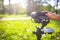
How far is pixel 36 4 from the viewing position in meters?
1.39

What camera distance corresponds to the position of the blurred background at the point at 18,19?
1350mm

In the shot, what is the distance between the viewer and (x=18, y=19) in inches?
53.9

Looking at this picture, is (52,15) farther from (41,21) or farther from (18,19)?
(18,19)

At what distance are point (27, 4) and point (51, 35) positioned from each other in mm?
363

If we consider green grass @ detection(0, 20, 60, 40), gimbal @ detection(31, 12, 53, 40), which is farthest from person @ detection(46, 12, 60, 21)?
green grass @ detection(0, 20, 60, 40)

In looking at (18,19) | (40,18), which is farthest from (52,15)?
(18,19)

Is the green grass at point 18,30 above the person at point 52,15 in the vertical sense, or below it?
below

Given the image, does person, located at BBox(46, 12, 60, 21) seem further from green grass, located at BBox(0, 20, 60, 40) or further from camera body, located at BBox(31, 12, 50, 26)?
green grass, located at BBox(0, 20, 60, 40)

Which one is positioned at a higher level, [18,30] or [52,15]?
[52,15]

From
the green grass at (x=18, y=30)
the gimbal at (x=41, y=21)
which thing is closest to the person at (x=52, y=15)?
the gimbal at (x=41, y=21)

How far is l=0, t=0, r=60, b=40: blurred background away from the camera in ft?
4.43

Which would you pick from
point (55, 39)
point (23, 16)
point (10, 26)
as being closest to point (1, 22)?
point (10, 26)

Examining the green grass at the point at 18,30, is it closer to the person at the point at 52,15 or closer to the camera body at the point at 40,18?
the camera body at the point at 40,18

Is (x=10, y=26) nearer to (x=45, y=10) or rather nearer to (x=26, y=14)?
(x=26, y=14)
